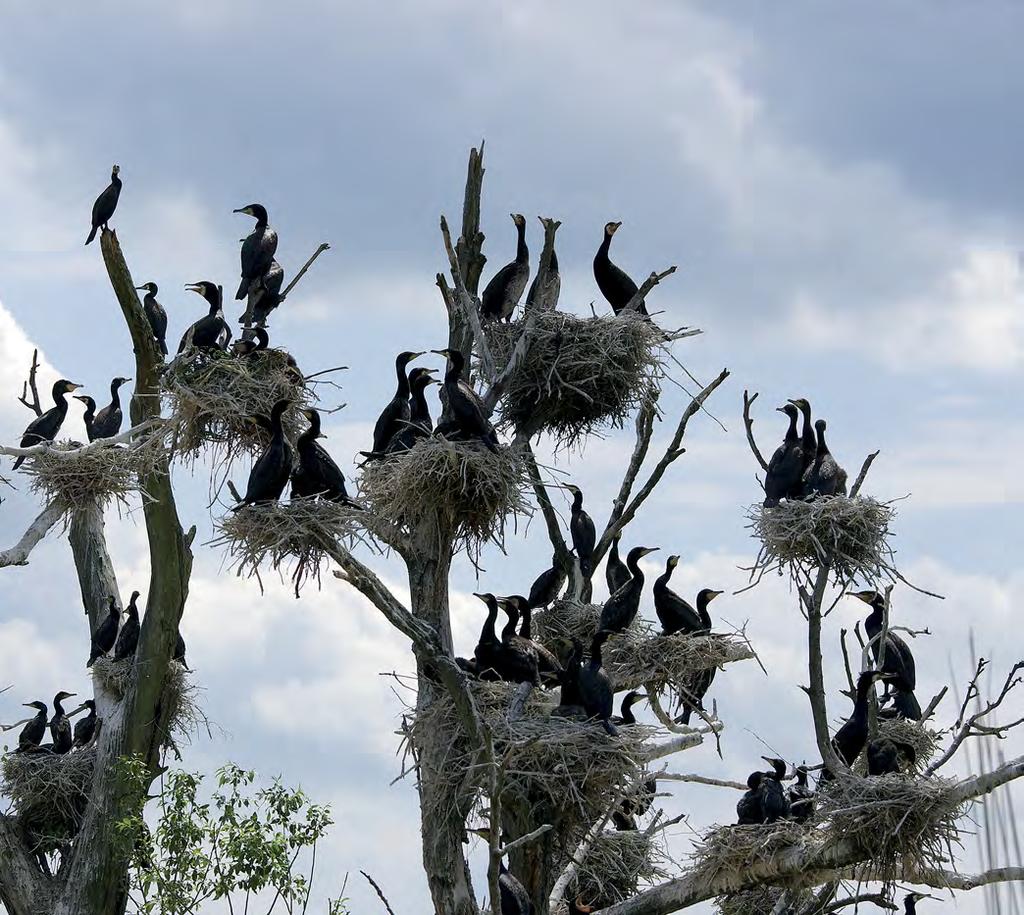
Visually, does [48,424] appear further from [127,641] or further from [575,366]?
[575,366]

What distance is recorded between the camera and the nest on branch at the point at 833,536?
8789mm

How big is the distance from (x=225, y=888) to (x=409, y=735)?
152 cm

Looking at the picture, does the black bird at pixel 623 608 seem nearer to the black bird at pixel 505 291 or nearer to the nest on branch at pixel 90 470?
the black bird at pixel 505 291

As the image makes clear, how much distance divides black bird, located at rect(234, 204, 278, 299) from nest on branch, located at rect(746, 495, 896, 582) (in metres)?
4.24

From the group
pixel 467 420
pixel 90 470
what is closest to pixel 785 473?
pixel 467 420

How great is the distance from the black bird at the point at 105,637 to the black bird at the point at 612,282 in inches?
225

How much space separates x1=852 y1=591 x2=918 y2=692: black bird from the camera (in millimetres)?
10633

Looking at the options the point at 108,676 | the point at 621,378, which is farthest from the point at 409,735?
the point at 108,676

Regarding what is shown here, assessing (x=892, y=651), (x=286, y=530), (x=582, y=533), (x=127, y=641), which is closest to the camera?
(x=286, y=530)

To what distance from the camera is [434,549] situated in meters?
9.20

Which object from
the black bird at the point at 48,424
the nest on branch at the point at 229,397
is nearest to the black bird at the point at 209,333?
the nest on branch at the point at 229,397

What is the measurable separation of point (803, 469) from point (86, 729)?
7436 millimetres

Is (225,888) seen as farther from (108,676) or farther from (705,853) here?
(108,676)

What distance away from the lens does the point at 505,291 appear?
10.5 m
